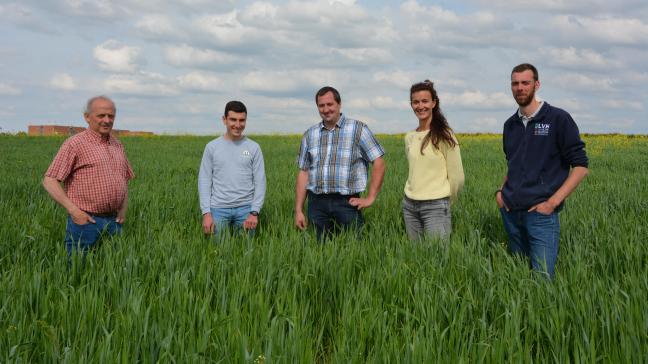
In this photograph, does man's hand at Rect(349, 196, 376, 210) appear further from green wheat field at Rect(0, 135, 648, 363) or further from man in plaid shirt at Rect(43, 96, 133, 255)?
man in plaid shirt at Rect(43, 96, 133, 255)

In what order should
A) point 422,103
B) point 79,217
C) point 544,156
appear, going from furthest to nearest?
point 422,103 → point 79,217 → point 544,156

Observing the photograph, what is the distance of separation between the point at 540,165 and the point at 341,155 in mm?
1740

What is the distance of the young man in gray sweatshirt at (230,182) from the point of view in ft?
16.3

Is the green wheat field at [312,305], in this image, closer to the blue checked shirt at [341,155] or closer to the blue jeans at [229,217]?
the blue jeans at [229,217]

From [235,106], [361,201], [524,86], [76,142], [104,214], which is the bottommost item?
[104,214]

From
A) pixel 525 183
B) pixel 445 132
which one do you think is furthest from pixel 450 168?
pixel 525 183

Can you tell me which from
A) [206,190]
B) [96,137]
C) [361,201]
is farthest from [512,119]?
[96,137]

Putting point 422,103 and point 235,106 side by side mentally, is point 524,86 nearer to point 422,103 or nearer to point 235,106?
point 422,103

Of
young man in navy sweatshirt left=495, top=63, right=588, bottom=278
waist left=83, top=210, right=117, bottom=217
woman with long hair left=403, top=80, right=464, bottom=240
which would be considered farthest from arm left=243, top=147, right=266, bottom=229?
young man in navy sweatshirt left=495, top=63, right=588, bottom=278

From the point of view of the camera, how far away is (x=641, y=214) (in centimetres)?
690

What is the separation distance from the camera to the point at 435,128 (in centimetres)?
435

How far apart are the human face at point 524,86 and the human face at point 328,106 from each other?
1530 millimetres

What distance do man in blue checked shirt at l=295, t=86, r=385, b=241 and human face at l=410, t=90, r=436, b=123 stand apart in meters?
0.67

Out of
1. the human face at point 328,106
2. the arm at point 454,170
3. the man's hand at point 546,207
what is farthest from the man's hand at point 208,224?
the man's hand at point 546,207
